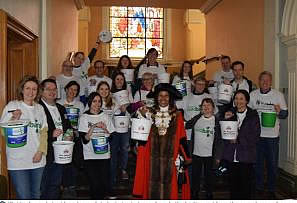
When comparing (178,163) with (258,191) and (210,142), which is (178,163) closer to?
(210,142)

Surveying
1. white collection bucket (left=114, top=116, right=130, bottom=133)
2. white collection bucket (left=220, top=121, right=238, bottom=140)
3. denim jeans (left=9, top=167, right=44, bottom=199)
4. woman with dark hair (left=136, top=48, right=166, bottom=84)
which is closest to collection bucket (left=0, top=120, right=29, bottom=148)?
denim jeans (left=9, top=167, right=44, bottom=199)

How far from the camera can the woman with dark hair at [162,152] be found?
463 cm

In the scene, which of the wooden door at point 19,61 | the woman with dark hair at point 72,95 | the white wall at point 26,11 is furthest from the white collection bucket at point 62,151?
the wooden door at point 19,61

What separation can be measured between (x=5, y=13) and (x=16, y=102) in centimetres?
108

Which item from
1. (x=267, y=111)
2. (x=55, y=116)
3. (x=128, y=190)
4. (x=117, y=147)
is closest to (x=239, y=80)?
(x=267, y=111)

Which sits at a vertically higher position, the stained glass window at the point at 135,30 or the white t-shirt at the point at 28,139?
the stained glass window at the point at 135,30

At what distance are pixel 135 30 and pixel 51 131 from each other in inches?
503

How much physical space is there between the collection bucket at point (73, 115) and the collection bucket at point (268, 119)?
8.10ft

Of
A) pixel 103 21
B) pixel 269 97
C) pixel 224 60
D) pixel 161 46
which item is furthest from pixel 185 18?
pixel 269 97

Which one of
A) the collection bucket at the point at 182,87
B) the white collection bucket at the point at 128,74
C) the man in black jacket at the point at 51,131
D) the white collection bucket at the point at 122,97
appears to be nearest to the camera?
the man in black jacket at the point at 51,131

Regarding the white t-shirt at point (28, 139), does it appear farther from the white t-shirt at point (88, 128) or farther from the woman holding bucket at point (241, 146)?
the woman holding bucket at point (241, 146)

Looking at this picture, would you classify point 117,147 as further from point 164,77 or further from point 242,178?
point 242,178

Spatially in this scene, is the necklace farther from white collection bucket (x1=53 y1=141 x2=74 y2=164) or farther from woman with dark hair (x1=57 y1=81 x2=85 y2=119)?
woman with dark hair (x1=57 y1=81 x2=85 y2=119)

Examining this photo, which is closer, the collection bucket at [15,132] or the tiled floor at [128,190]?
the collection bucket at [15,132]
